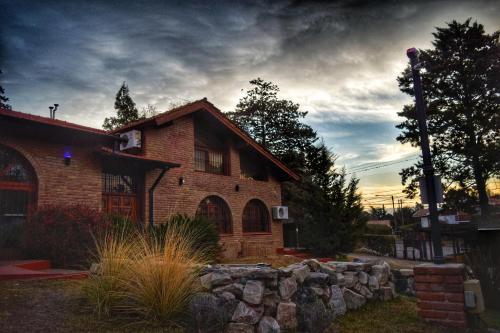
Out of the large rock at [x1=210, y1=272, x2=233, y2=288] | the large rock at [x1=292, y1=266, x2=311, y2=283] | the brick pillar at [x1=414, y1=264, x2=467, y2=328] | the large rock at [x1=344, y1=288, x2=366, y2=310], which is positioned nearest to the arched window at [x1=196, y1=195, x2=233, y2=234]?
the large rock at [x1=344, y1=288, x2=366, y2=310]

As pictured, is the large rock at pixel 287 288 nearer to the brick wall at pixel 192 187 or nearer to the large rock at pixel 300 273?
the large rock at pixel 300 273

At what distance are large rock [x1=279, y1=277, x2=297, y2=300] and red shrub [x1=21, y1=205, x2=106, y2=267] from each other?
447cm

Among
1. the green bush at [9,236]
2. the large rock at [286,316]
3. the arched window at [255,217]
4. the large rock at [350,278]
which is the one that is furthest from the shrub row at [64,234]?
the arched window at [255,217]

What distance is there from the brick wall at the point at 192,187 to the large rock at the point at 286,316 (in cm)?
828

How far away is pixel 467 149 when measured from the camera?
2103 cm

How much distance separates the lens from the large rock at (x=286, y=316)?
4645 millimetres

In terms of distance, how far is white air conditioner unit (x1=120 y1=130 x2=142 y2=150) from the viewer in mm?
12133

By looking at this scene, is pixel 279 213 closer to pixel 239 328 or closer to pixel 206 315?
pixel 239 328

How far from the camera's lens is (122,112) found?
36.9 m

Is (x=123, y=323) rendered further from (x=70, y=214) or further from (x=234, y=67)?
(x=234, y=67)

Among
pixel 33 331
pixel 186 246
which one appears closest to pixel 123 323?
pixel 33 331

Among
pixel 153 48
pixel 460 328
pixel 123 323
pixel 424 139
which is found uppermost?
pixel 153 48

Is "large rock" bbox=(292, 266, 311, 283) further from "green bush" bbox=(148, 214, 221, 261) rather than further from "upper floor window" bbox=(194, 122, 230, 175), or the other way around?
"upper floor window" bbox=(194, 122, 230, 175)

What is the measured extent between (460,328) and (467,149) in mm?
18892
